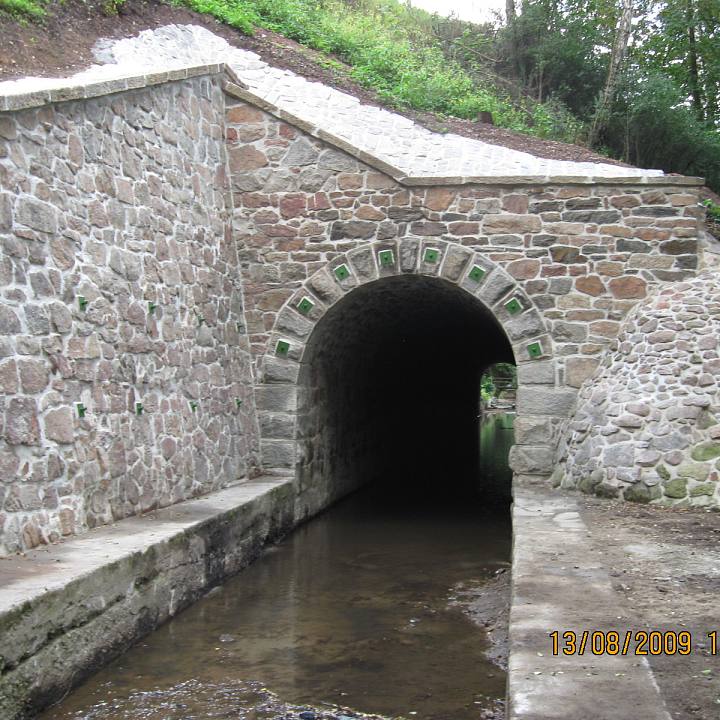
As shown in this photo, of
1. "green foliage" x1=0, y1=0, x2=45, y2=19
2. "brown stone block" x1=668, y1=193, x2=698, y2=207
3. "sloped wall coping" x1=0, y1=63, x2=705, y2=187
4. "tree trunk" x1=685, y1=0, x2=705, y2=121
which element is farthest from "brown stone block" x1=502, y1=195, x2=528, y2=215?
"tree trunk" x1=685, y1=0, x2=705, y2=121

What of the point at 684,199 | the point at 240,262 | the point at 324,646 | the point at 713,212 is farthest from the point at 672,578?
the point at 713,212

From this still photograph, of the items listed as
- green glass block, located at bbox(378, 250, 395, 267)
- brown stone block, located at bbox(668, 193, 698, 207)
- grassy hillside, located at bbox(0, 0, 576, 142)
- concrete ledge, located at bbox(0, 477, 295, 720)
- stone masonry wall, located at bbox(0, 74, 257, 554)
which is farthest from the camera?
grassy hillside, located at bbox(0, 0, 576, 142)

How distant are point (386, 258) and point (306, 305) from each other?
1069 millimetres

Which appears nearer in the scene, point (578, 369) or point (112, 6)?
point (578, 369)

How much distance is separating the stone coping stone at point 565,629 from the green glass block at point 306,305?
400cm

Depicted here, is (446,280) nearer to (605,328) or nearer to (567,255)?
(567,255)

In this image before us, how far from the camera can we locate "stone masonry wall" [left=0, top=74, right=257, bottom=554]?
5.51 meters

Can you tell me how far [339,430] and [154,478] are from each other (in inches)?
192

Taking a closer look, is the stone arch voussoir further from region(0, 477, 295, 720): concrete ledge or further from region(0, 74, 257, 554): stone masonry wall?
region(0, 477, 295, 720): concrete ledge

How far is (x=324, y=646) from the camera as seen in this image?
579cm

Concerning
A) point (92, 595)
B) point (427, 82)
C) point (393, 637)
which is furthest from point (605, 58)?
point (92, 595)

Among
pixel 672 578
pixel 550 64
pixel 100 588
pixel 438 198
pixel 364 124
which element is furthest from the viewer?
pixel 550 64

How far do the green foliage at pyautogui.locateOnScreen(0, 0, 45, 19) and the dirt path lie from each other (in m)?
8.19

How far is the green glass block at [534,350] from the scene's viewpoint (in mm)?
9234
